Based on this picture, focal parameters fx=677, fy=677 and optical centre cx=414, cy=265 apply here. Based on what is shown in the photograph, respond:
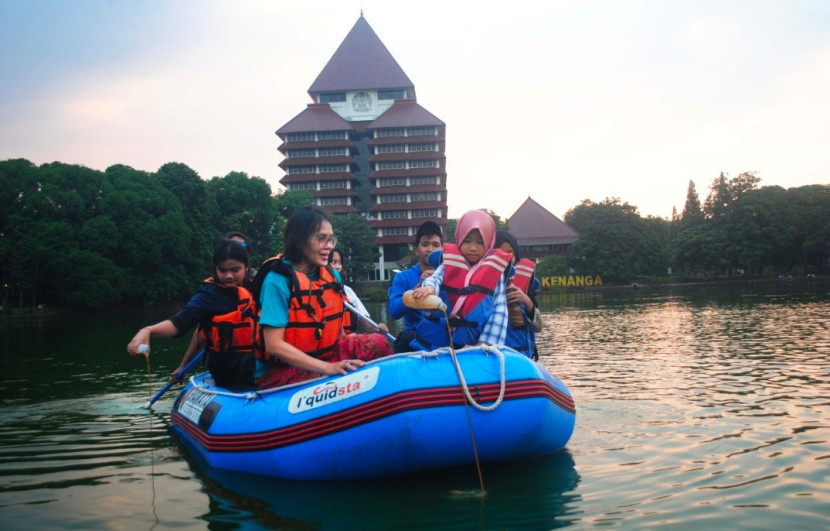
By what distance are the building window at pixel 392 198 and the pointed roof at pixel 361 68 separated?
15309 millimetres

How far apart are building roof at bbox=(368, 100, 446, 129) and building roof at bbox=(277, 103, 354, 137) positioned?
3425mm

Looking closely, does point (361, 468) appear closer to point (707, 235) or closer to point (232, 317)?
point (232, 317)

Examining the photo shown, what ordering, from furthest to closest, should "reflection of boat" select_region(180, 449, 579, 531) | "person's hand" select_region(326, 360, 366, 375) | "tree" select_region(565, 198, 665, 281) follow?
"tree" select_region(565, 198, 665, 281) → "person's hand" select_region(326, 360, 366, 375) → "reflection of boat" select_region(180, 449, 579, 531)

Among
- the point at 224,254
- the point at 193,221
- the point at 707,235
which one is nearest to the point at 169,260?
the point at 193,221

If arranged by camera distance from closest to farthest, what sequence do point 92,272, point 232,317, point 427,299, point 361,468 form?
point 427,299, point 361,468, point 232,317, point 92,272

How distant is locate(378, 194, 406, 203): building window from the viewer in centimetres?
6944

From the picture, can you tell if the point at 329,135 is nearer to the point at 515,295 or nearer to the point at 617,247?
the point at 617,247

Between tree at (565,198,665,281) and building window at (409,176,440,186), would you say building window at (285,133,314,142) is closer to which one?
building window at (409,176,440,186)

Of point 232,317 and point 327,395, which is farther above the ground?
point 232,317

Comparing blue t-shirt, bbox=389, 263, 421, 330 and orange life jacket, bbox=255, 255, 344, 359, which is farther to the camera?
blue t-shirt, bbox=389, 263, 421, 330

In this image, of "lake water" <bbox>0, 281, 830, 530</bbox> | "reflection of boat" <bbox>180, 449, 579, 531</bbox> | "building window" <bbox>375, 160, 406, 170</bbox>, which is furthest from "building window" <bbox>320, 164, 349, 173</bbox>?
"reflection of boat" <bbox>180, 449, 579, 531</bbox>

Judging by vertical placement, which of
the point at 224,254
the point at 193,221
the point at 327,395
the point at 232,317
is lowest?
the point at 327,395

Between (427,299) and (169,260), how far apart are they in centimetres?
4101

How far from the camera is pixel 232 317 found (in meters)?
6.05
